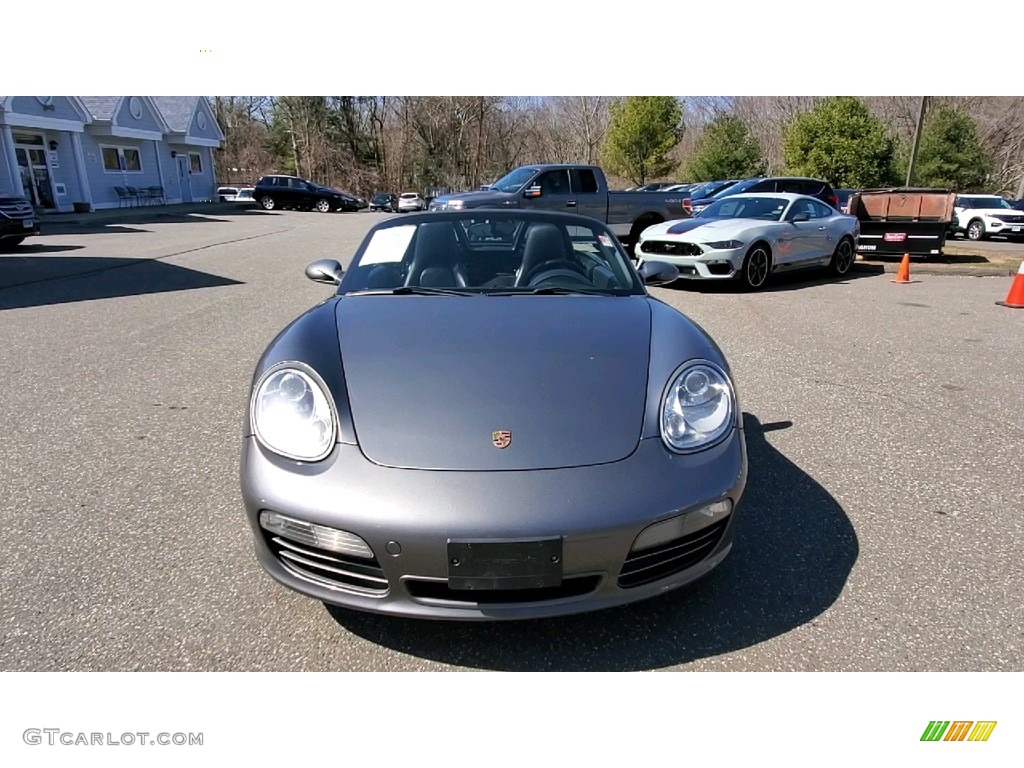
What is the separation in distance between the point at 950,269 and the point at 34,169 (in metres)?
30.4

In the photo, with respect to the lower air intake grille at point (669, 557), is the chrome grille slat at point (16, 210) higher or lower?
higher

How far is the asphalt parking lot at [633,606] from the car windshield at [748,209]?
13.5 feet

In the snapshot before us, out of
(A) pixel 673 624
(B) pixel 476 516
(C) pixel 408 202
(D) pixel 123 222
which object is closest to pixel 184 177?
(C) pixel 408 202

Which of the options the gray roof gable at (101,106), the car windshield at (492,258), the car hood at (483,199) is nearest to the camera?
the car windshield at (492,258)

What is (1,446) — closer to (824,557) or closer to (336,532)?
(336,532)

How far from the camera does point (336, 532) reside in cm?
175

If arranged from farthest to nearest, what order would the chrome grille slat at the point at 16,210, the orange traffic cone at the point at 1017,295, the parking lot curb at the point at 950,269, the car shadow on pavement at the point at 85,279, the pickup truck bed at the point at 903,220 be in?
the chrome grille slat at the point at 16,210 < the pickup truck bed at the point at 903,220 < the parking lot curb at the point at 950,269 < the car shadow on pavement at the point at 85,279 < the orange traffic cone at the point at 1017,295

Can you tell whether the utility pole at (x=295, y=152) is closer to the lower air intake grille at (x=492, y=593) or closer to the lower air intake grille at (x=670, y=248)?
the lower air intake grille at (x=670, y=248)

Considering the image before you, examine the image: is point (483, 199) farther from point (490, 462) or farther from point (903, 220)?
point (490, 462)

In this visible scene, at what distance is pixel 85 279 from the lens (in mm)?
9406

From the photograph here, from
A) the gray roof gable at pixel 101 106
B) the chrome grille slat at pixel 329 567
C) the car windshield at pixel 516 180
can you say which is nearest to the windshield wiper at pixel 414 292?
the chrome grille slat at pixel 329 567

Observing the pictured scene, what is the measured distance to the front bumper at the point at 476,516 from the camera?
1.69 m

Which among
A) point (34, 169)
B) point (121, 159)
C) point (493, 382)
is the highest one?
point (121, 159)
